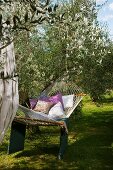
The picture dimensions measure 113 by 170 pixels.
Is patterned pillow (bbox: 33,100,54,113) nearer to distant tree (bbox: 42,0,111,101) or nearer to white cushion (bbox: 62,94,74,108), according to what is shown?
white cushion (bbox: 62,94,74,108)

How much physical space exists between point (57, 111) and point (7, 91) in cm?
945

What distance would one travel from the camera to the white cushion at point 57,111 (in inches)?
618

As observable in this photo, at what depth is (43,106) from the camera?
16688mm

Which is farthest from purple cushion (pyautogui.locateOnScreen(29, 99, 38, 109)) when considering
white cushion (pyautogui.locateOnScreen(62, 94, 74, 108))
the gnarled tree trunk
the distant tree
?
the gnarled tree trunk

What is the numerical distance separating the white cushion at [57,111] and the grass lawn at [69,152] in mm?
1735

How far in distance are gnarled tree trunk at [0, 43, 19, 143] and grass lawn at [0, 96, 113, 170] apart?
7.56m

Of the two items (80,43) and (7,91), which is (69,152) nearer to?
(80,43)

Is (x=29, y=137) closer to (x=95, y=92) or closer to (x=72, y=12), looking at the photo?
(x=95, y=92)

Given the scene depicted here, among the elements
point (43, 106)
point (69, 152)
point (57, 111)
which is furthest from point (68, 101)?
point (69, 152)

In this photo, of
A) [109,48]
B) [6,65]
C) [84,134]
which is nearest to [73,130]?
[84,134]

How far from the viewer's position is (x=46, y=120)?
13.8 m

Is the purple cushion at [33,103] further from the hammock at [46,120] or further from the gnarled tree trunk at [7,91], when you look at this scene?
the gnarled tree trunk at [7,91]

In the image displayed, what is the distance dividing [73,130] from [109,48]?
20.9 feet

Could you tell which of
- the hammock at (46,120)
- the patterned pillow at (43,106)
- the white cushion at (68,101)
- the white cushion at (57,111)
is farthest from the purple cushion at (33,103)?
the white cushion at (68,101)
